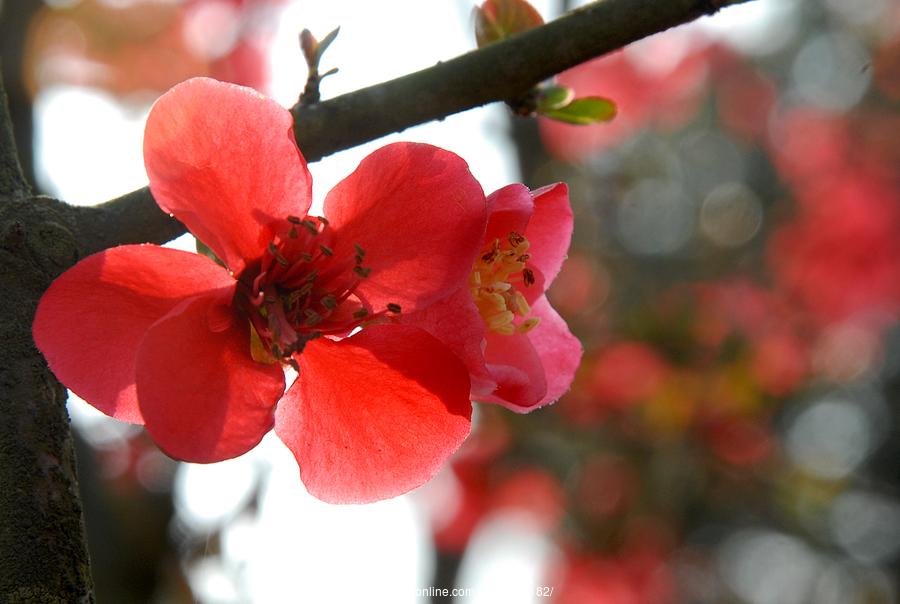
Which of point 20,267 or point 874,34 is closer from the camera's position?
point 20,267

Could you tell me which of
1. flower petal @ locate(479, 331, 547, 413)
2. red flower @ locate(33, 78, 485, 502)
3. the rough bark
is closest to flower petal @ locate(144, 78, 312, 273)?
red flower @ locate(33, 78, 485, 502)

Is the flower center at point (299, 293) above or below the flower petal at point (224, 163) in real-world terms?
below

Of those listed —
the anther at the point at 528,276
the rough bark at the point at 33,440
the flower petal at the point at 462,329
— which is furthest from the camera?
the anther at the point at 528,276

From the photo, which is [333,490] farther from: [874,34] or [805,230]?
[874,34]

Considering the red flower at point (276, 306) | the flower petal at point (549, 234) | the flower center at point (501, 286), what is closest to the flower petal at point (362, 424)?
the red flower at point (276, 306)

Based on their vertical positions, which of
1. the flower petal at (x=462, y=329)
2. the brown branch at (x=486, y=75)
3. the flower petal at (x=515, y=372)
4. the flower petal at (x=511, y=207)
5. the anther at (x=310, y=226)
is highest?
the brown branch at (x=486, y=75)

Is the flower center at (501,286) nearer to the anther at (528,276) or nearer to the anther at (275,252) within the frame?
the anther at (528,276)

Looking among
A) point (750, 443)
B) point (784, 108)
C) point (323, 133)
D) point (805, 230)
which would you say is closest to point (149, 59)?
point (750, 443)
